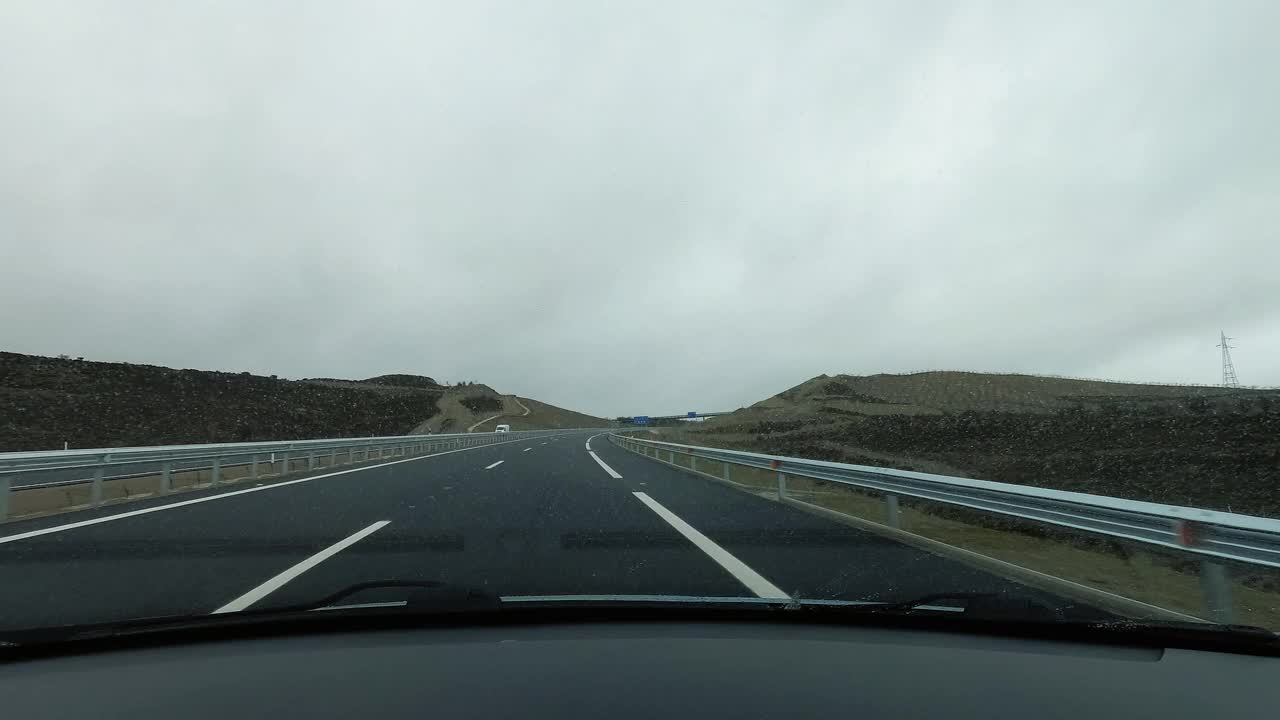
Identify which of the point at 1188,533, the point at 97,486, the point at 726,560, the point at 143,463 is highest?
the point at 143,463

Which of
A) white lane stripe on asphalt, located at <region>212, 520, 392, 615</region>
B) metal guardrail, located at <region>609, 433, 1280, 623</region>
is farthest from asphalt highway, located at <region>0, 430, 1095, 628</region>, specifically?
metal guardrail, located at <region>609, 433, 1280, 623</region>

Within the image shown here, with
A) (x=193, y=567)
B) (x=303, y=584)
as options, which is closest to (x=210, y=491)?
(x=193, y=567)

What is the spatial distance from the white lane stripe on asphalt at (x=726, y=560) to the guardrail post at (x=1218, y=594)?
104 inches

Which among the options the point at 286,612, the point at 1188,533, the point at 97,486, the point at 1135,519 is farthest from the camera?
the point at 97,486

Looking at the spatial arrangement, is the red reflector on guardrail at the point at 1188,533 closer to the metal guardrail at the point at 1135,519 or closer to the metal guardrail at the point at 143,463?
the metal guardrail at the point at 1135,519

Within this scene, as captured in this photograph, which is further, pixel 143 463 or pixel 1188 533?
pixel 143 463

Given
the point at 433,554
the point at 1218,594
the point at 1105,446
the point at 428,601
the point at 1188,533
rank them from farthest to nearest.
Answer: the point at 1105,446 → the point at 433,554 → the point at 1188,533 → the point at 1218,594 → the point at 428,601

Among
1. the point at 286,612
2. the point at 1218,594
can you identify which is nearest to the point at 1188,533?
the point at 1218,594

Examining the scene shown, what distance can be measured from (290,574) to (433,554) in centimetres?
122

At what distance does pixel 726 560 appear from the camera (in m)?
5.99

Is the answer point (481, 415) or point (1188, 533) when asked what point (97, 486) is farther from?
point (481, 415)

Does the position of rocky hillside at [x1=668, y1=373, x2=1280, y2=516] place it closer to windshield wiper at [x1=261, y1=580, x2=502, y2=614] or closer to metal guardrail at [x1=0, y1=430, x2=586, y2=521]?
metal guardrail at [x1=0, y1=430, x2=586, y2=521]

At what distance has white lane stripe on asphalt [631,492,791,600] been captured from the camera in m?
4.75

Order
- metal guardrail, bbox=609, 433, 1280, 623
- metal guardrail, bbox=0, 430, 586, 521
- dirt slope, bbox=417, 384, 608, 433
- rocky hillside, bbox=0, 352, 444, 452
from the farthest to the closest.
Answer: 1. dirt slope, bbox=417, 384, 608, 433
2. rocky hillside, bbox=0, 352, 444, 452
3. metal guardrail, bbox=0, 430, 586, 521
4. metal guardrail, bbox=609, 433, 1280, 623
